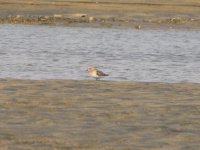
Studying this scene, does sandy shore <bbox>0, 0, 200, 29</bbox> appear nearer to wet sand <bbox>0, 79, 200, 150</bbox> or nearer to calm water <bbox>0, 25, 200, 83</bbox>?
calm water <bbox>0, 25, 200, 83</bbox>

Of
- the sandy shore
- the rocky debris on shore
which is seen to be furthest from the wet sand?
the sandy shore

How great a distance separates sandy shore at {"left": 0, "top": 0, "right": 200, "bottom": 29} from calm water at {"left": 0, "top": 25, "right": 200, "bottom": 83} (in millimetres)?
1584

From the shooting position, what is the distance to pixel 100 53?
74.6 ft

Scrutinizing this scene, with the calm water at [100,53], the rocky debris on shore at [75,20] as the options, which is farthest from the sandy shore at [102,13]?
the calm water at [100,53]

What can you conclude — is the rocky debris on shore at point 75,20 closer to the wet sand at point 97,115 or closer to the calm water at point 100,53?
the calm water at point 100,53

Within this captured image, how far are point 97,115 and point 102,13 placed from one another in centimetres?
2433

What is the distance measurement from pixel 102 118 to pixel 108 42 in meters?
16.3

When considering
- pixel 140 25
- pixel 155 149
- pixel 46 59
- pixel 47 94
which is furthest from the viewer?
pixel 140 25

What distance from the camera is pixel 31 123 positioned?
9992 mm

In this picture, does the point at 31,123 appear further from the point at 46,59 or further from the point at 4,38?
the point at 4,38

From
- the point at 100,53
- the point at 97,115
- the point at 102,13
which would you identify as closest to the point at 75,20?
the point at 102,13

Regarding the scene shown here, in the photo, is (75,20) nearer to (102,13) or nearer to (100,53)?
(102,13)

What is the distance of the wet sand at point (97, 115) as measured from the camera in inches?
356

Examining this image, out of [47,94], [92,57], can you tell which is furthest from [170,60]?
[47,94]
